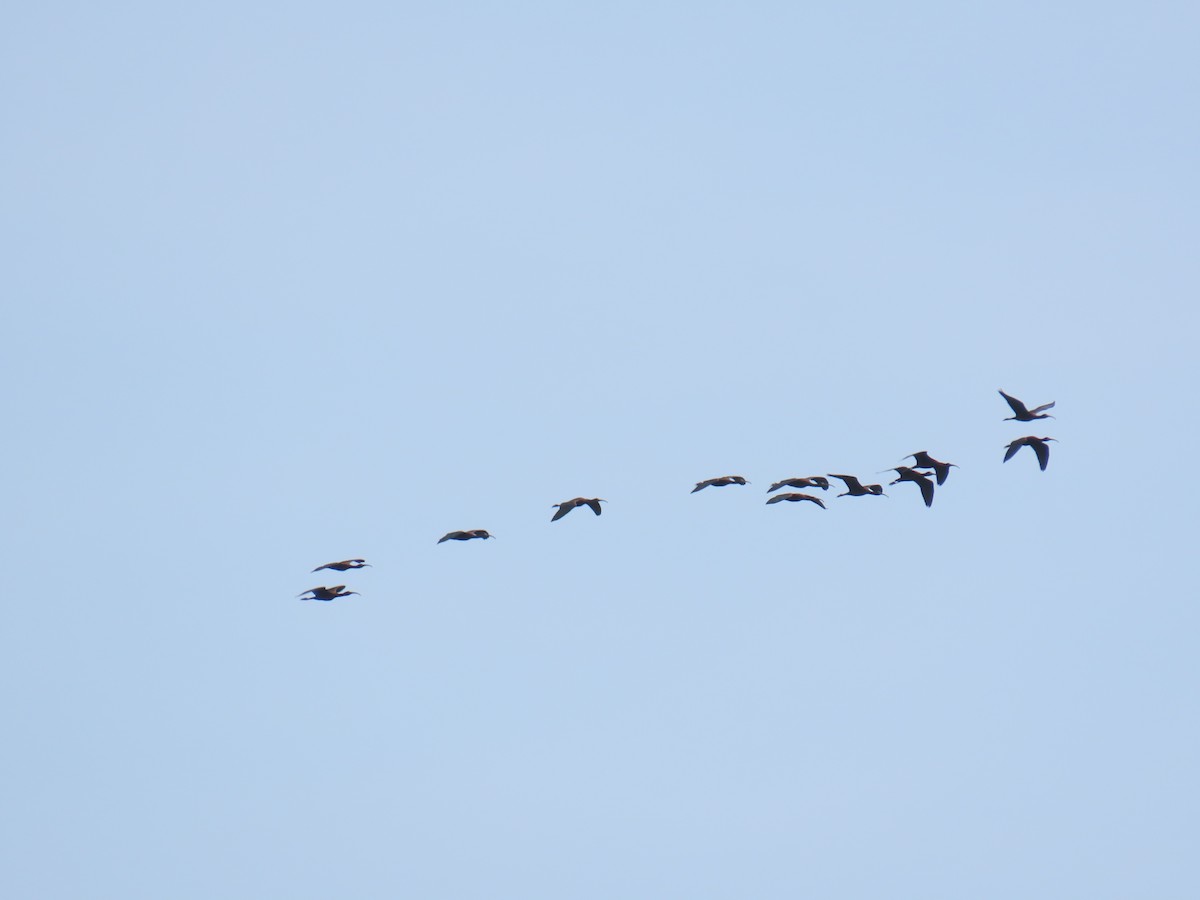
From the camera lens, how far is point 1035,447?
6038cm

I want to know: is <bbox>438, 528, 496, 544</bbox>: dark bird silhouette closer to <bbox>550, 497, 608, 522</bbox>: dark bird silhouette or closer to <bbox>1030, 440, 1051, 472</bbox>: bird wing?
<bbox>550, 497, 608, 522</bbox>: dark bird silhouette

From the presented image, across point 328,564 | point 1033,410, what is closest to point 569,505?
point 328,564

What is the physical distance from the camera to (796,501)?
6475cm

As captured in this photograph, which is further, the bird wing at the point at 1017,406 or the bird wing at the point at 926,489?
the bird wing at the point at 926,489

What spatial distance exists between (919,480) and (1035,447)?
4144 mm

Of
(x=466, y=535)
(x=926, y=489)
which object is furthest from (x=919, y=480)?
(x=466, y=535)

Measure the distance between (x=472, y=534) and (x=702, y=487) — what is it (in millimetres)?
7324

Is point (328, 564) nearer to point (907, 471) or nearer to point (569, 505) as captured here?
point (569, 505)

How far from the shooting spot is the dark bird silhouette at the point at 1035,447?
196 ft

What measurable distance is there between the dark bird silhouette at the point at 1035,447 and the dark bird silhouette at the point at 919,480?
3839mm

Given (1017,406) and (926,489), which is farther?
(926,489)

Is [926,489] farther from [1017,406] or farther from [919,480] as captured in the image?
[1017,406]

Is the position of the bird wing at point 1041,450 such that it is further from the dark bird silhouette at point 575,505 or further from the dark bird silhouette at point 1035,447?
the dark bird silhouette at point 575,505

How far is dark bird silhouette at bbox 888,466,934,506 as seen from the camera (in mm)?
62812
